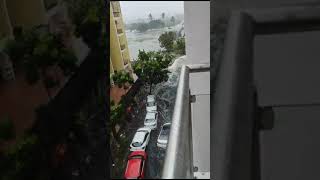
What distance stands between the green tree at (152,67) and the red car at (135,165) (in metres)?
0.18

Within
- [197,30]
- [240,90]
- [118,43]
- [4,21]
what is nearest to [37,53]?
[4,21]

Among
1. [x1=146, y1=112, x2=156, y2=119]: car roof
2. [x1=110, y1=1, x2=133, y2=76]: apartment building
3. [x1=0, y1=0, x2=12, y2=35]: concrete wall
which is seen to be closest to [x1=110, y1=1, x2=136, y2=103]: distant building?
[x1=110, y1=1, x2=133, y2=76]: apartment building

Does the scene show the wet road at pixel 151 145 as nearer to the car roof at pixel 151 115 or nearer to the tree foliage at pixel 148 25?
the car roof at pixel 151 115

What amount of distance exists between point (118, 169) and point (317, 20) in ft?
2.52

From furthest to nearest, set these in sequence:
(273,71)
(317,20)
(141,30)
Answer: (273,71) < (317,20) < (141,30)

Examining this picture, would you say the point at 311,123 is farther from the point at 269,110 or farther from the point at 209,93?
the point at 209,93

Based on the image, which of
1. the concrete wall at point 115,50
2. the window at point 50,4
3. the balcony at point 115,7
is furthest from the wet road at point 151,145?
the window at point 50,4

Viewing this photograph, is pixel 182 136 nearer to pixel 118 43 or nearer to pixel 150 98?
pixel 150 98

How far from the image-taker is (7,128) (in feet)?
3.27

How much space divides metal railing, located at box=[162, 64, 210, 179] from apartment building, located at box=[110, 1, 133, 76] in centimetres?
16

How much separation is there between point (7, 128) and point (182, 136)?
0.48 meters

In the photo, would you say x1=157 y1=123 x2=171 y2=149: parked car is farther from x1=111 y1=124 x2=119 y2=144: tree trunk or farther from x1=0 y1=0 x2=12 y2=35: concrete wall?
x1=0 y1=0 x2=12 y2=35: concrete wall

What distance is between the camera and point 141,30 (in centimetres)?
98

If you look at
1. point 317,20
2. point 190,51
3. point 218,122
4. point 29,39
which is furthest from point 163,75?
point 317,20
